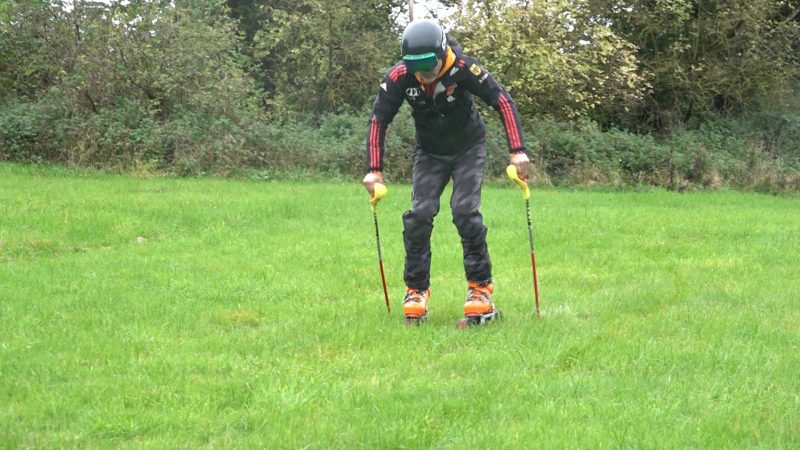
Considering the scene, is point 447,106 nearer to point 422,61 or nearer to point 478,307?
point 422,61

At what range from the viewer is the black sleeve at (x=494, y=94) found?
22.9ft

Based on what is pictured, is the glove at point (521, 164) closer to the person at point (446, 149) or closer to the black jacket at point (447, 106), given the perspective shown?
the person at point (446, 149)

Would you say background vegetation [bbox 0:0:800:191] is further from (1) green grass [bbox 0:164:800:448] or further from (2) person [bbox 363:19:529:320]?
(2) person [bbox 363:19:529:320]

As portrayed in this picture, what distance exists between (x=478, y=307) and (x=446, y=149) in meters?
1.37

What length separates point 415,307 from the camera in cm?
712

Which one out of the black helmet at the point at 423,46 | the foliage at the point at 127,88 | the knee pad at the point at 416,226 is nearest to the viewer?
the black helmet at the point at 423,46

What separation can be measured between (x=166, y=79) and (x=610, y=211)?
40.9 feet

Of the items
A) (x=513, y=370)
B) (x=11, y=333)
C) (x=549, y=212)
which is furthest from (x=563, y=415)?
(x=549, y=212)

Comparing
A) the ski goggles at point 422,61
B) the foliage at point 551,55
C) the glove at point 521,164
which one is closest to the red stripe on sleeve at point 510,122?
the glove at point 521,164

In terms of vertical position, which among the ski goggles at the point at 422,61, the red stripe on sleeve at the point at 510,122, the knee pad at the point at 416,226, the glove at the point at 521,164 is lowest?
the knee pad at the point at 416,226

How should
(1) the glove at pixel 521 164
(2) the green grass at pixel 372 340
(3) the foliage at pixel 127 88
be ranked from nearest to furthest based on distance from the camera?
(2) the green grass at pixel 372 340
(1) the glove at pixel 521 164
(3) the foliage at pixel 127 88

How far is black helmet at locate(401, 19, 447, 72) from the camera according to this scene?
6598 millimetres

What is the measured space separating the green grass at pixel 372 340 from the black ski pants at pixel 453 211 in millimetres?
475

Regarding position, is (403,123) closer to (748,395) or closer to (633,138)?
(633,138)
